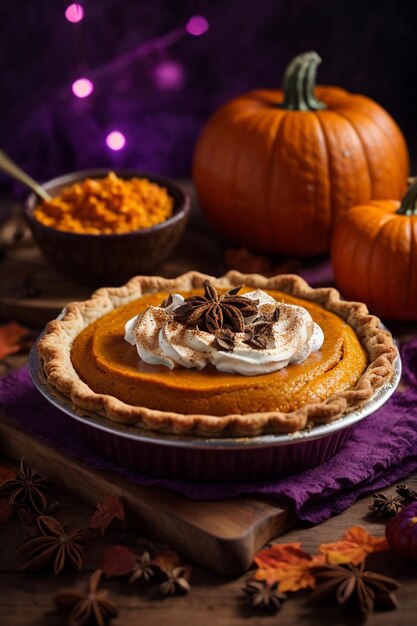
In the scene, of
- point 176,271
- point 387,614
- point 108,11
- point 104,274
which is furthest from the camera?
point 108,11

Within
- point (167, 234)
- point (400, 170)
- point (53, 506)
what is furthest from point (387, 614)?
point (400, 170)

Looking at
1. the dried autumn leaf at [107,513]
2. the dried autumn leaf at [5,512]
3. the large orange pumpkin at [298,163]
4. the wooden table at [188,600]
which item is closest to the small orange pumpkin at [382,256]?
the large orange pumpkin at [298,163]

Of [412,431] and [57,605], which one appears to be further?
[412,431]

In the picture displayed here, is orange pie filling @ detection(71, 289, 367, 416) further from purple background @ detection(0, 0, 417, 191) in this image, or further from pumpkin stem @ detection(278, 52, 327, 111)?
purple background @ detection(0, 0, 417, 191)

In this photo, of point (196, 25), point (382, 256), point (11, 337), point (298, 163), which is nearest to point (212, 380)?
point (382, 256)

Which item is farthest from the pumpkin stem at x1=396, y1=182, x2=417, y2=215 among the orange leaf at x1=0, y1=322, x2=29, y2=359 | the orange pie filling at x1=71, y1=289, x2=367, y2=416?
the orange leaf at x1=0, y1=322, x2=29, y2=359

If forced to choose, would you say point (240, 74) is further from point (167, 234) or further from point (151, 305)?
point (151, 305)

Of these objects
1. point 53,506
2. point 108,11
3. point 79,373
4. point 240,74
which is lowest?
point 53,506
